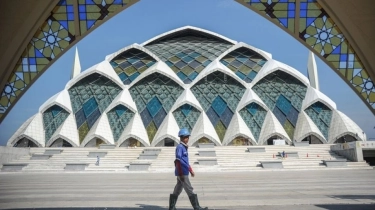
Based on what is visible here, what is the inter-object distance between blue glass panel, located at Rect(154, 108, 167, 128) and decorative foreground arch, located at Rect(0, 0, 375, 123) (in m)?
28.2

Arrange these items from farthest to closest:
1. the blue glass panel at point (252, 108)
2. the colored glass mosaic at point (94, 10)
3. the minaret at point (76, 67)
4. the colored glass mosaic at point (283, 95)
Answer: the minaret at point (76, 67) < the blue glass panel at point (252, 108) < the colored glass mosaic at point (283, 95) < the colored glass mosaic at point (94, 10)

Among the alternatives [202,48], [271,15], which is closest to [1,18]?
[271,15]

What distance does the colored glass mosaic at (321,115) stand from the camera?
33.4m

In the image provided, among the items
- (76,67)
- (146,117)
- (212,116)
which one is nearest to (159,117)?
(146,117)

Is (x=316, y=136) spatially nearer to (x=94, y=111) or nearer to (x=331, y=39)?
(x=94, y=111)

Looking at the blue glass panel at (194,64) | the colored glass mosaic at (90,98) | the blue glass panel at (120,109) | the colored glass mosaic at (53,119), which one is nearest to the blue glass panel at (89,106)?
the colored glass mosaic at (90,98)

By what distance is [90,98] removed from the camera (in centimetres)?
3559

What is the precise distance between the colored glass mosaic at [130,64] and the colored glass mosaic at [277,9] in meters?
31.9

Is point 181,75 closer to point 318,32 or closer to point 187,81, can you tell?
point 187,81

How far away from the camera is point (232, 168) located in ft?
64.4

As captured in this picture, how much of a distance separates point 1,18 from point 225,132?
29029 mm

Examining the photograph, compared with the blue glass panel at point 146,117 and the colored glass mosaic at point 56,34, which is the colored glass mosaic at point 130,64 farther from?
the colored glass mosaic at point 56,34

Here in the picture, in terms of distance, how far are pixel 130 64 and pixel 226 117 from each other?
12.6 meters

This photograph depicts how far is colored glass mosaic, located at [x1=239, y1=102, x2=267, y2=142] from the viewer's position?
33.4 m
